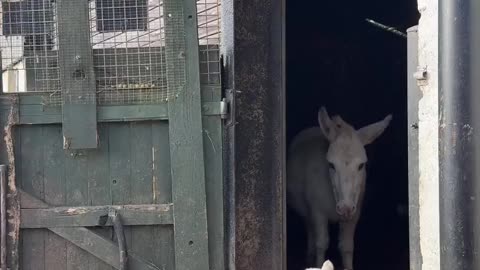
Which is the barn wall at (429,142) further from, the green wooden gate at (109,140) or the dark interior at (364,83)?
the dark interior at (364,83)

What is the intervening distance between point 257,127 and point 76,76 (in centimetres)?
120

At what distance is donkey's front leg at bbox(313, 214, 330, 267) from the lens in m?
6.25

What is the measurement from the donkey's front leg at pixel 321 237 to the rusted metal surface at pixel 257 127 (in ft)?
5.62

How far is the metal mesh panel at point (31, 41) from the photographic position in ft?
14.6

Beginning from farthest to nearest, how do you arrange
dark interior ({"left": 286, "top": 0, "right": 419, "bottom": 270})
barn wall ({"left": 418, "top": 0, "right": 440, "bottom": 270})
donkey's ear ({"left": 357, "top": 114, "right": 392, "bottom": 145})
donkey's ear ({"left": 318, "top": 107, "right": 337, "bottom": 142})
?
dark interior ({"left": 286, "top": 0, "right": 419, "bottom": 270}) < donkey's ear ({"left": 357, "top": 114, "right": 392, "bottom": 145}) < donkey's ear ({"left": 318, "top": 107, "right": 337, "bottom": 142}) < barn wall ({"left": 418, "top": 0, "right": 440, "bottom": 270})

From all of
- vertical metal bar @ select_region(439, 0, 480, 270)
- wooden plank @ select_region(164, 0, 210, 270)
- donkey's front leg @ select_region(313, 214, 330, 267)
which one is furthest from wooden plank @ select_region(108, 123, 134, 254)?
donkey's front leg @ select_region(313, 214, 330, 267)

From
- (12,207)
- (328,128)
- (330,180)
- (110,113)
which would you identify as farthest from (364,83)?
(12,207)

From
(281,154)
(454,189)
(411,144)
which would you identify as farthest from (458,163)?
(281,154)

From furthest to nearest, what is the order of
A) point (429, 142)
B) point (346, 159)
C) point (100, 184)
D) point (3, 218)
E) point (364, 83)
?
point (364, 83) → point (346, 159) → point (100, 184) → point (3, 218) → point (429, 142)

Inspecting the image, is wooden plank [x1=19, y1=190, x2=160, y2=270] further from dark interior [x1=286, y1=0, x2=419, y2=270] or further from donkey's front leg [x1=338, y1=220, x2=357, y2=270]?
dark interior [x1=286, y1=0, x2=419, y2=270]

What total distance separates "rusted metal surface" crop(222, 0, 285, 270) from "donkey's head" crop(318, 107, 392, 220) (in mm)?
1433

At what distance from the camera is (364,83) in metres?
9.30

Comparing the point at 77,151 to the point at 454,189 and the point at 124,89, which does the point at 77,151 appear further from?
the point at 454,189

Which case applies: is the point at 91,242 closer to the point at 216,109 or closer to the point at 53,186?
the point at 53,186
